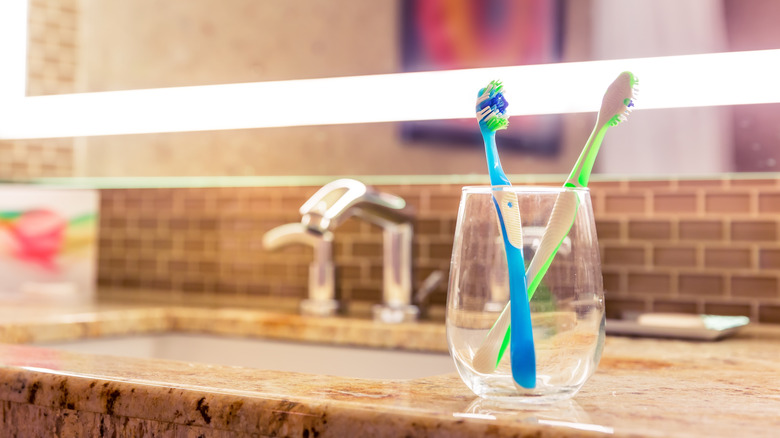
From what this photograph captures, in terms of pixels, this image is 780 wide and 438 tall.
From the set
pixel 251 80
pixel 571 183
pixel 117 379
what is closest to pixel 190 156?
pixel 251 80

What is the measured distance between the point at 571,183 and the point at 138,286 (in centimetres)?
133

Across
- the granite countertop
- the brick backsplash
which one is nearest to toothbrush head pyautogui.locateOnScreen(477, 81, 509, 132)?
the granite countertop

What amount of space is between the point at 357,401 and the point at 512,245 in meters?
0.16

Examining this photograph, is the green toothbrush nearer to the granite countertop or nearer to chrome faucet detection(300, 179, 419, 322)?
the granite countertop

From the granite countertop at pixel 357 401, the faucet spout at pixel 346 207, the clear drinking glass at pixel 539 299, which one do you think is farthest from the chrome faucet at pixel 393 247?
the clear drinking glass at pixel 539 299

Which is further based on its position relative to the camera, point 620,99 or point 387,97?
point 387,97

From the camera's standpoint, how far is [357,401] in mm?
640

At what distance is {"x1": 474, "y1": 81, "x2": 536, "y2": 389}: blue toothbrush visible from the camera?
617 mm

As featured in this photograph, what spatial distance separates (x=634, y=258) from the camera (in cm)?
134

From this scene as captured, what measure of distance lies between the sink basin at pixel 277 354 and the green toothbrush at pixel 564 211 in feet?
1.81

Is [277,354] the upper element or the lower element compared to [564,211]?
lower

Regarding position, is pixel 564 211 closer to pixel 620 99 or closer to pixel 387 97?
pixel 620 99

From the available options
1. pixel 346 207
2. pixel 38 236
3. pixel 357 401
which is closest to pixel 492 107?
pixel 357 401

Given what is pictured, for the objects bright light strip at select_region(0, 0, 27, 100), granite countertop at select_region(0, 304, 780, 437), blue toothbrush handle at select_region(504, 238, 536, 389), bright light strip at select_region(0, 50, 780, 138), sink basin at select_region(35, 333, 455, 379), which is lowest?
sink basin at select_region(35, 333, 455, 379)
